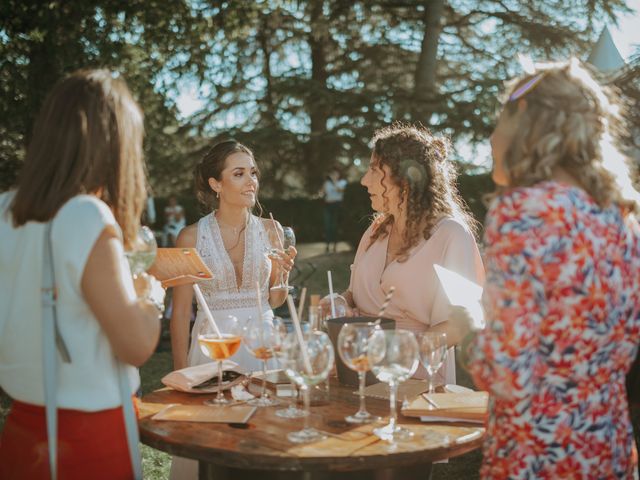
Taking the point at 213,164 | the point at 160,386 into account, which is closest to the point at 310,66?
the point at 160,386

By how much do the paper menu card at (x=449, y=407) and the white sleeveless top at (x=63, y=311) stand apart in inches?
40.6

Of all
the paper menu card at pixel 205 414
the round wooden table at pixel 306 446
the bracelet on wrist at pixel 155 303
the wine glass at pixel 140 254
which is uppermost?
the wine glass at pixel 140 254

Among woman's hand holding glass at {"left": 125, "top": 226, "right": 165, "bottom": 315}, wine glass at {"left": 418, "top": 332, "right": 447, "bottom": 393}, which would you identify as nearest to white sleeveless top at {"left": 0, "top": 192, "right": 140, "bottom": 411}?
woman's hand holding glass at {"left": 125, "top": 226, "right": 165, "bottom": 315}

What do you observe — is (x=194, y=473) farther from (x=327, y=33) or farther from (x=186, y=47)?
(x=327, y=33)

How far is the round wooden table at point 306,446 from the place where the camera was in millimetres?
2021

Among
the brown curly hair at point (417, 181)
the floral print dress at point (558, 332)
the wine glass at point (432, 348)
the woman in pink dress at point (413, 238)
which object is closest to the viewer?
the floral print dress at point (558, 332)

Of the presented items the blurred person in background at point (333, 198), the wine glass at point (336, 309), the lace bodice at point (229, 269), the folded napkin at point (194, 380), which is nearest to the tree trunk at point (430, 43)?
the blurred person in background at point (333, 198)

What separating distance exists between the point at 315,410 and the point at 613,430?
1015 mm

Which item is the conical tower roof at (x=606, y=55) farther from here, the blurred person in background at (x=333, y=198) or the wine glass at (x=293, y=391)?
the wine glass at (x=293, y=391)

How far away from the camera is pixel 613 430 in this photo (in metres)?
1.98

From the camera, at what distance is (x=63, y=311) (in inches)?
77.0

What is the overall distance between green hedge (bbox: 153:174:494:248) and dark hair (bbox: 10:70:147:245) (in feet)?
27.9

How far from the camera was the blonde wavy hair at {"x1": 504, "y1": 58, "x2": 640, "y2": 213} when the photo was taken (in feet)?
6.30

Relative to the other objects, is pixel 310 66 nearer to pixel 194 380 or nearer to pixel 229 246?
pixel 229 246
